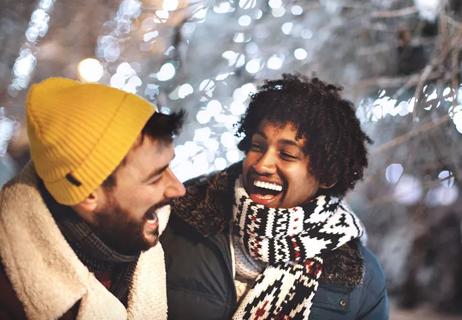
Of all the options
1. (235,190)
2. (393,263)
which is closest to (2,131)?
(235,190)

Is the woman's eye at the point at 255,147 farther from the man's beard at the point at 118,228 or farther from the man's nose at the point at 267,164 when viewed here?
the man's beard at the point at 118,228

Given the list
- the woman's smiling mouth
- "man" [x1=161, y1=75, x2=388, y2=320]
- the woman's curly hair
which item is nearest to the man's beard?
"man" [x1=161, y1=75, x2=388, y2=320]

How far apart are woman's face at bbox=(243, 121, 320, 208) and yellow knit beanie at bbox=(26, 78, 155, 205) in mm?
449

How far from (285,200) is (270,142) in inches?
7.8

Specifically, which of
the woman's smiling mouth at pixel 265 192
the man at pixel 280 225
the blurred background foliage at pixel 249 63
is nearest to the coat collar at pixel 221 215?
the man at pixel 280 225

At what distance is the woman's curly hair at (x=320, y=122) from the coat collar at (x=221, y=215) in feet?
0.59

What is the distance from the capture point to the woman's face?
1.46m

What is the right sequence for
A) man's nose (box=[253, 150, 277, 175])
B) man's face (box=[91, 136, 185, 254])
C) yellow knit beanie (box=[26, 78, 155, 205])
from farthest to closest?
man's nose (box=[253, 150, 277, 175])
man's face (box=[91, 136, 185, 254])
yellow knit beanie (box=[26, 78, 155, 205])

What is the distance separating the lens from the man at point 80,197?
111 centimetres

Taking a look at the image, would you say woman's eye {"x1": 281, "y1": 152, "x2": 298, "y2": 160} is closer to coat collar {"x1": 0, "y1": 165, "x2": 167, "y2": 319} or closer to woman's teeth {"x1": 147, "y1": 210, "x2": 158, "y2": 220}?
woman's teeth {"x1": 147, "y1": 210, "x2": 158, "y2": 220}

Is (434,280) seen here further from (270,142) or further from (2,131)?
(2,131)

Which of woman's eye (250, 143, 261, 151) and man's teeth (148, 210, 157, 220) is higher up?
man's teeth (148, 210, 157, 220)

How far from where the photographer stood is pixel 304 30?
8.70ft

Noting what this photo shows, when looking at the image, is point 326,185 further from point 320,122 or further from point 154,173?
point 154,173
